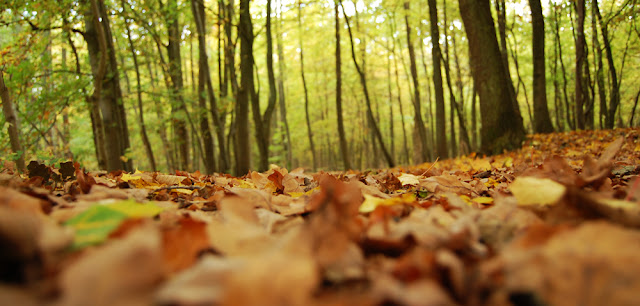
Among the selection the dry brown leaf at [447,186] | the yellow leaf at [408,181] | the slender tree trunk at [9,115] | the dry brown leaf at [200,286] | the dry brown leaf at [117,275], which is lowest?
the yellow leaf at [408,181]

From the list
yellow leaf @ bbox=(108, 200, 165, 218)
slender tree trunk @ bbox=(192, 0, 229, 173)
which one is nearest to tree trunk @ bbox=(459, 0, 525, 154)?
slender tree trunk @ bbox=(192, 0, 229, 173)

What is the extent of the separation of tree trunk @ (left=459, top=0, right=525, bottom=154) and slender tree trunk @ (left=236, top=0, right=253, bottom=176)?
4501mm

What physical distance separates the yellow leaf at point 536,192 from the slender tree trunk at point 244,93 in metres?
7.04

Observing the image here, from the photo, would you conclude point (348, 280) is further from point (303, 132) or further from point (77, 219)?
point (303, 132)

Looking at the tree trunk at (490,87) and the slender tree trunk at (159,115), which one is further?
the slender tree trunk at (159,115)

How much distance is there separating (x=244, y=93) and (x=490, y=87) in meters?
4.99

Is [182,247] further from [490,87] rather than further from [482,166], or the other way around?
[490,87]

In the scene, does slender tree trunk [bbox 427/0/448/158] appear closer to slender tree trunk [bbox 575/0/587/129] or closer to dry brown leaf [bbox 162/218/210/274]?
slender tree trunk [bbox 575/0/587/129]

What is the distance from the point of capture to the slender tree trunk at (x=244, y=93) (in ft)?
25.4

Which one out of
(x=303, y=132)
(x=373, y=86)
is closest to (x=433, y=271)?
(x=373, y=86)

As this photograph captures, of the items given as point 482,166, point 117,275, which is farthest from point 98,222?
point 482,166

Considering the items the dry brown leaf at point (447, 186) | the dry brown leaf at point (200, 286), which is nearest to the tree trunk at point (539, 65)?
the dry brown leaf at point (447, 186)

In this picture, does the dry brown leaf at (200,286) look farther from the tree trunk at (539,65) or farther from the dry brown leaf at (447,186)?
the tree trunk at (539,65)

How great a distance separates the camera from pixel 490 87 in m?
6.36
